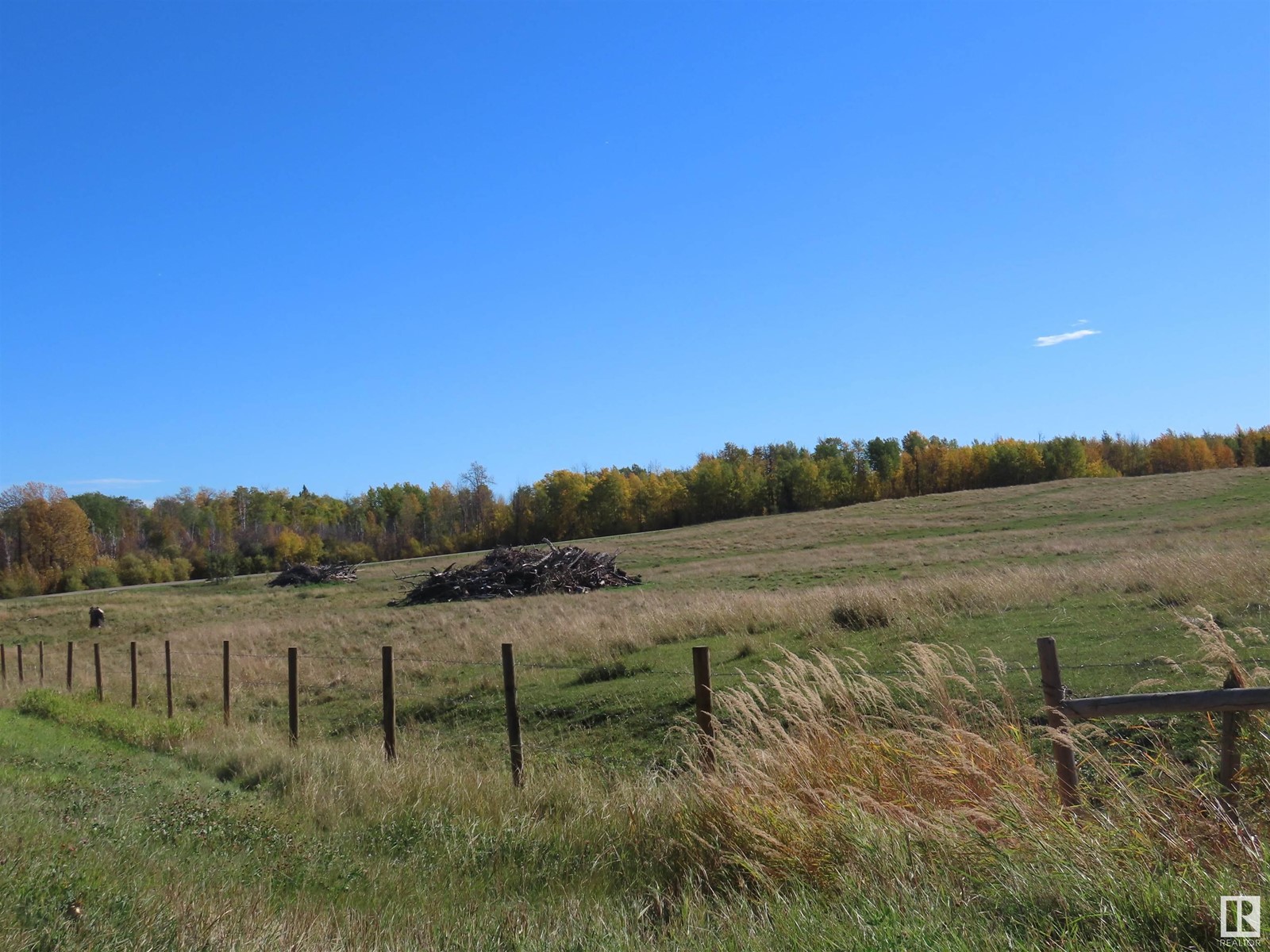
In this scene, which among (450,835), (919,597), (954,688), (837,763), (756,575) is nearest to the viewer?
(837,763)

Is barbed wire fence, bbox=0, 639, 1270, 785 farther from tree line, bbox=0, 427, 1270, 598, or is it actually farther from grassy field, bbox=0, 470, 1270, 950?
tree line, bbox=0, 427, 1270, 598

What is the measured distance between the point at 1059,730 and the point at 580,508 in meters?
110

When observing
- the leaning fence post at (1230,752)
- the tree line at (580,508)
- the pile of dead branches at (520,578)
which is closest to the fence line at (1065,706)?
the leaning fence post at (1230,752)

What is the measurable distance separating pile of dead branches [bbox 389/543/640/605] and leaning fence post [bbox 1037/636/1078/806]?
32.7 metres

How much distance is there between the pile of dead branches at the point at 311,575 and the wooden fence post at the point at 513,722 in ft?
178

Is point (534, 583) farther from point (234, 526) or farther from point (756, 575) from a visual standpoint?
point (234, 526)

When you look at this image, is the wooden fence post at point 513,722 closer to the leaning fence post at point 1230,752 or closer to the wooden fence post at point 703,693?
the wooden fence post at point 703,693

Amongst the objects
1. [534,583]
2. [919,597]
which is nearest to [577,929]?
[919,597]

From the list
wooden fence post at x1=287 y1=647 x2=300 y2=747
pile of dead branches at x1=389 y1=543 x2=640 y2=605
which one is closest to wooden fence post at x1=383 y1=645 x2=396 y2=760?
wooden fence post at x1=287 y1=647 x2=300 y2=747

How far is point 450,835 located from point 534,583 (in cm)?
3258

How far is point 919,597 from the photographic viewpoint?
17.2 meters

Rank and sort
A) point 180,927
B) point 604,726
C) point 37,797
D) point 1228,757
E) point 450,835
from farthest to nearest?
point 604,726 → point 37,797 → point 450,835 → point 1228,757 → point 180,927

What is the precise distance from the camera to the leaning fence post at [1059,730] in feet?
17.5

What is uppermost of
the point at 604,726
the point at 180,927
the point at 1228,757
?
the point at 1228,757
